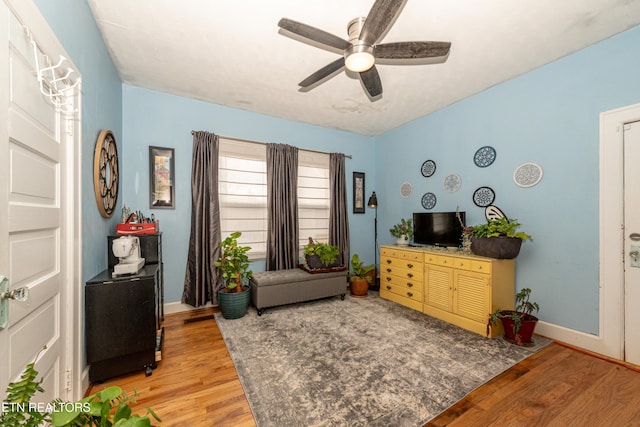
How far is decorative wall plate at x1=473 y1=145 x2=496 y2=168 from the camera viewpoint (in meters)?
3.00

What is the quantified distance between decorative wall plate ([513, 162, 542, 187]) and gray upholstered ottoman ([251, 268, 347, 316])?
2398mm

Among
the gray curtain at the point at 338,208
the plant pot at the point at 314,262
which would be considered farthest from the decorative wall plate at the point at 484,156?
the plant pot at the point at 314,262

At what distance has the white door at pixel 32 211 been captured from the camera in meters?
0.98

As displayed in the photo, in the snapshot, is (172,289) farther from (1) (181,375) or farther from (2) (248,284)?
(1) (181,375)

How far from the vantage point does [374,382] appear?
6.03ft

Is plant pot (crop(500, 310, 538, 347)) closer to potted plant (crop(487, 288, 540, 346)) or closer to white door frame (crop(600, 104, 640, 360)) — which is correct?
potted plant (crop(487, 288, 540, 346))

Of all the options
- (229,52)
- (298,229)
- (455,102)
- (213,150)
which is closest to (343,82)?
(229,52)

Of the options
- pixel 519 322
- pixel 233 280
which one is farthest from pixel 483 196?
pixel 233 280

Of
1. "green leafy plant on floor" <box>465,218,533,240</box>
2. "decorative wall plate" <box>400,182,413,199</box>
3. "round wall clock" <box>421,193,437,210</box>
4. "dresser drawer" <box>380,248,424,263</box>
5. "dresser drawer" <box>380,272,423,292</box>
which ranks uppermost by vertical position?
"decorative wall plate" <box>400,182,413,199</box>

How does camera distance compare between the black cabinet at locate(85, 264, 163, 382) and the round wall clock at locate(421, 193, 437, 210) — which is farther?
the round wall clock at locate(421, 193, 437, 210)

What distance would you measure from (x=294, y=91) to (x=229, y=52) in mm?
895

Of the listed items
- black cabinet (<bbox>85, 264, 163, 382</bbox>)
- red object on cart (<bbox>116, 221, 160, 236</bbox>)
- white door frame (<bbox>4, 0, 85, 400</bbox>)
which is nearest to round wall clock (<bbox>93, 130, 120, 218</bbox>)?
red object on cart (<bbox>116, 221, 160, 236</bbox>)

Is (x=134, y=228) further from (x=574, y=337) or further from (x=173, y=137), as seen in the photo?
(x=574, y=337)

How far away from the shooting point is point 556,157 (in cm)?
250
